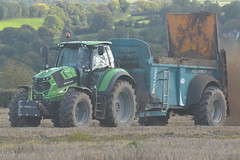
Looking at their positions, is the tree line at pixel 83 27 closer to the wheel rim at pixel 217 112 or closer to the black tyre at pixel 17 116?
the wheel rim at pixel 217 112

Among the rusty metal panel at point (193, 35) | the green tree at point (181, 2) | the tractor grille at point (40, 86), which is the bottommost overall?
the tractor grille at point (40, 86)

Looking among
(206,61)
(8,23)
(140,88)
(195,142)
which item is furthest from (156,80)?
(8,23)

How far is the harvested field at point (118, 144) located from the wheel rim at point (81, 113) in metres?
1.40

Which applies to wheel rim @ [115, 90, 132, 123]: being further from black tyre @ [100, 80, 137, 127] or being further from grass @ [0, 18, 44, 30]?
grass @ [0, 18, 44, 30]

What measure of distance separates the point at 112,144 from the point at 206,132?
166 inches

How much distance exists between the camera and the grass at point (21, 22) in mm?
124037

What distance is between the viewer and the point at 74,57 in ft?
61.5

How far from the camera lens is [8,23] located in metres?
128

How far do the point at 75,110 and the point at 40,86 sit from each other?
1281 mm

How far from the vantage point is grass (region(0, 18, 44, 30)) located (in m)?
124

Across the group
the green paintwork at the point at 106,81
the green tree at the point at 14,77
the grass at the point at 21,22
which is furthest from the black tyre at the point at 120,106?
the grass at the point at 21,22

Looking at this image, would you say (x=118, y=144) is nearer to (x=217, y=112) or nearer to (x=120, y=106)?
(x=120, y=106)

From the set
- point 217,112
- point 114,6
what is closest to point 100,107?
point 217,112

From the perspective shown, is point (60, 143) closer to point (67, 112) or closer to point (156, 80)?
point (67, 112)
